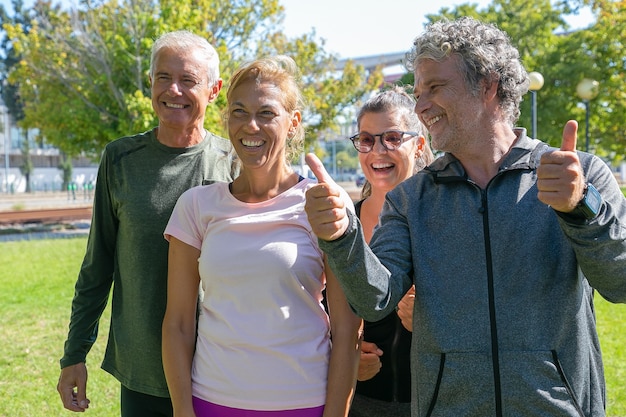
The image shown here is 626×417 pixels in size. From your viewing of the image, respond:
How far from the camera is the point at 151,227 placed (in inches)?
102

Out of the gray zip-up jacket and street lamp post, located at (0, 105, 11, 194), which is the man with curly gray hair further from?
street lamp post, located at (0, 105, 11, 194)

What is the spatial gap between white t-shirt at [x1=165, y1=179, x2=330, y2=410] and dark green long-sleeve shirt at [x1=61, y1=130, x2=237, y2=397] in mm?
452

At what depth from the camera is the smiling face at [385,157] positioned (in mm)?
2885

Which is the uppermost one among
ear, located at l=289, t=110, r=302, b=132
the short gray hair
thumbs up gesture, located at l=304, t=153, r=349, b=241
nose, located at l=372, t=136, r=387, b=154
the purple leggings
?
the short gray hair

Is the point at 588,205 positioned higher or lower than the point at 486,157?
lower

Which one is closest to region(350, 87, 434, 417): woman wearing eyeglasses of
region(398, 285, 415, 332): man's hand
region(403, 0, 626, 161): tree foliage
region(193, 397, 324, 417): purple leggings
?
region(398, 285, 415, 332): man's hand

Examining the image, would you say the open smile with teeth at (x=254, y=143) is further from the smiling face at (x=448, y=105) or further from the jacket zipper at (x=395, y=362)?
the jacket zipper at (x=395, y=362)

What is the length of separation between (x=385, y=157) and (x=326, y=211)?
1.20 meters

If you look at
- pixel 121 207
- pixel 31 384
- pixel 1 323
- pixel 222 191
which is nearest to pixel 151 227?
pixel 121 207

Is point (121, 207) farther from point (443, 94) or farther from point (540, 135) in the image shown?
point (540, 135)

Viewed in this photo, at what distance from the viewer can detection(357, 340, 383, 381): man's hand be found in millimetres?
2477

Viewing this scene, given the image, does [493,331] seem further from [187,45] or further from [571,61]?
[571,61]

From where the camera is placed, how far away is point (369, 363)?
2477 mm

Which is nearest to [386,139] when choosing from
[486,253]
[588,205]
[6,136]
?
[486,253]
